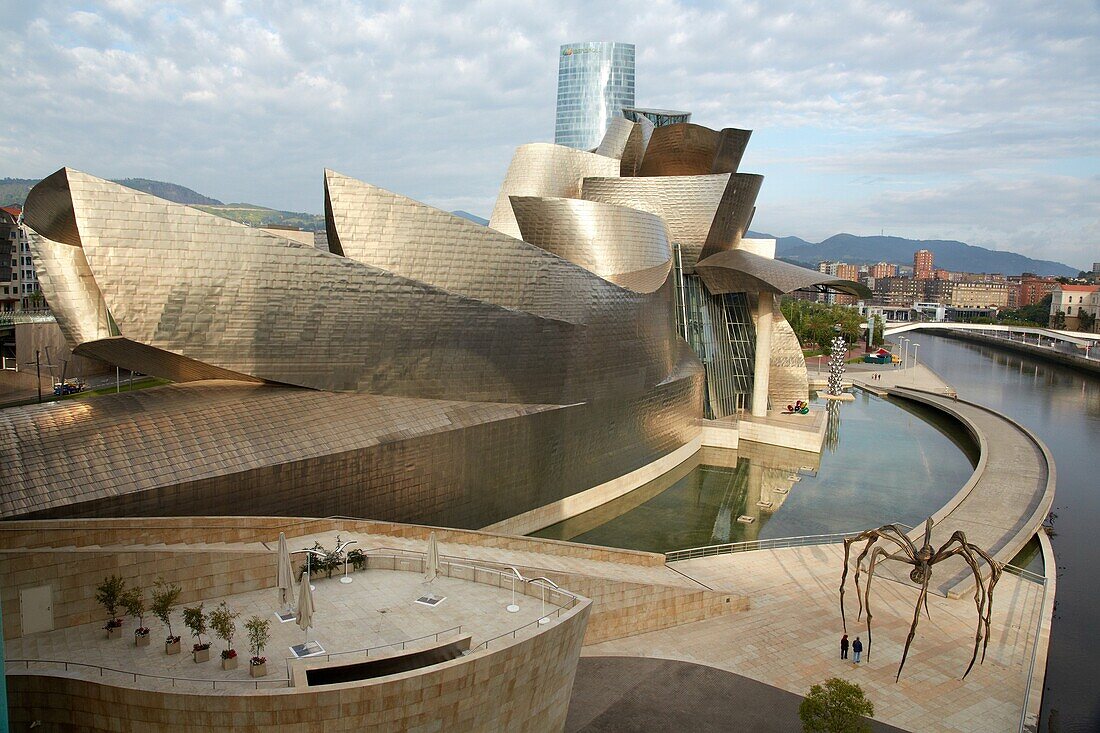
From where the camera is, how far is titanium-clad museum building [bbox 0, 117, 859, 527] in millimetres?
14680

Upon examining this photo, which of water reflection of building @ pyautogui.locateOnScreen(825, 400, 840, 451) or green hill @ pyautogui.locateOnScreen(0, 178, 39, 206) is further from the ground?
green hill @ pyautogui.locateOnScreen(0, 178, 39, 206)

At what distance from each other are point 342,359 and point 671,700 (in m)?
10.6

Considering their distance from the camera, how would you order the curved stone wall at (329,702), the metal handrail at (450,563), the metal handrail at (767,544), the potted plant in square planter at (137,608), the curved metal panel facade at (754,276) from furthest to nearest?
the curved metal panel facade at (754,276)
the metal handrail at (767,544)
the metal handrail at (450,563)
the potted plant in square planter at (137,608)
the curved stone wall at (329,702)

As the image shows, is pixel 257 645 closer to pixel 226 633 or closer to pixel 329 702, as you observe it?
pixel 226 633

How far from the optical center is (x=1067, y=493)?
30.6 metres

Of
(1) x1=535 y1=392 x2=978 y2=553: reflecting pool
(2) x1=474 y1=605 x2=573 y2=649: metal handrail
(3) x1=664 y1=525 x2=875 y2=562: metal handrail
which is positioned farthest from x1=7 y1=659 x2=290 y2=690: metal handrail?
(3) x1=664 y1=525 x2=875 y2=562: metal handrail

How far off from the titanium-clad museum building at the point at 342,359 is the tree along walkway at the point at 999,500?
10560mm

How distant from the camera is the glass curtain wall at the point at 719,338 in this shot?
3472cm

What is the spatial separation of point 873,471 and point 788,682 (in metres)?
19.1

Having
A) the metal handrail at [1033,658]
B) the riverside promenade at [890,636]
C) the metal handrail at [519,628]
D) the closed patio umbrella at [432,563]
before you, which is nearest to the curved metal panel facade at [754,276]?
the riverside promenade at [890,636]

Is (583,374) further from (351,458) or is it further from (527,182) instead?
(527,182)

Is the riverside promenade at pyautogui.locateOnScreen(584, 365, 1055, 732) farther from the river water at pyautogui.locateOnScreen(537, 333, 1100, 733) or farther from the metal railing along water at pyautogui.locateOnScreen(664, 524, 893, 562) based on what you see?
the river water at pyautogui.locateOnScreen(537, 333, 1100, 733)

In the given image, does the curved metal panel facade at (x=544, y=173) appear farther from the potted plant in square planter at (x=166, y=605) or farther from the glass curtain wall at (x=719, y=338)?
the potted plant in square planter at (x=166, y=605)

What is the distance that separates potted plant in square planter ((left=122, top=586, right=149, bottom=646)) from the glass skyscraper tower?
105358 millimetres
